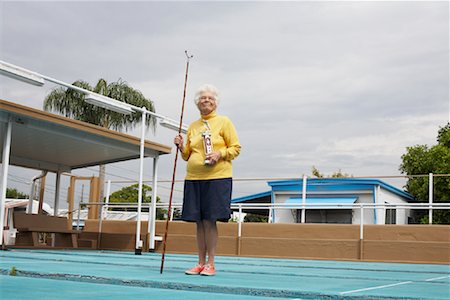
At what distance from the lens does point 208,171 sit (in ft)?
18.0

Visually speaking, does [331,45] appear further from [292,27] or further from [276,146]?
[276,146]

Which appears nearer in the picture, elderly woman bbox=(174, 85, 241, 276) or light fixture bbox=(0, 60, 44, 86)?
elderly woman bbox=(174, 85, 241, 276)

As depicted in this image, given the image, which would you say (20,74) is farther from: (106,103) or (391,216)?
(391,216)

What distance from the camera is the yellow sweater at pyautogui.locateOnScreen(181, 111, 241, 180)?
548 centimetres

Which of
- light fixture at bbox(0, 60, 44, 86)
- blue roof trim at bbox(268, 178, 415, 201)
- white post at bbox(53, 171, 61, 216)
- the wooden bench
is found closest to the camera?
light fixture at bbox(0, 60, 44, 86)

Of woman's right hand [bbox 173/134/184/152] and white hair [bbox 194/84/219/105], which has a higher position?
white hair [bbox 194/84/219/105]

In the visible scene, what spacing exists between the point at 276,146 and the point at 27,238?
10.3m

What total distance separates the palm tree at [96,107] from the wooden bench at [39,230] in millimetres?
18685

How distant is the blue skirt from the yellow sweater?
62 millimetres

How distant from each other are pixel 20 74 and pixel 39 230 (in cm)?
475

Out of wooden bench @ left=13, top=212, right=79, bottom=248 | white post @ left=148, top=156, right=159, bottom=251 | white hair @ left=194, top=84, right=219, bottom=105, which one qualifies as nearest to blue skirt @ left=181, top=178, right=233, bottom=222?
white hair @ left=194, top=84, right=219, bottom=105

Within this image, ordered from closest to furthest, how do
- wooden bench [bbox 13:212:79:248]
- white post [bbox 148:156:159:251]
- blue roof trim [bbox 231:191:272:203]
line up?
wooden bench [bbox 13:212:79:248]
white post [bbox 148:156:159:251]
blue roof trim [bbox 231:191:272:203]

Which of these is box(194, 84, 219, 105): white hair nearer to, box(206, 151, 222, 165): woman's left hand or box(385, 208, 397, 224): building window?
box(206, 151, 222, 165): woman's left hand

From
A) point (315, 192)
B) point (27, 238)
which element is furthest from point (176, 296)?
point (315, 192)
